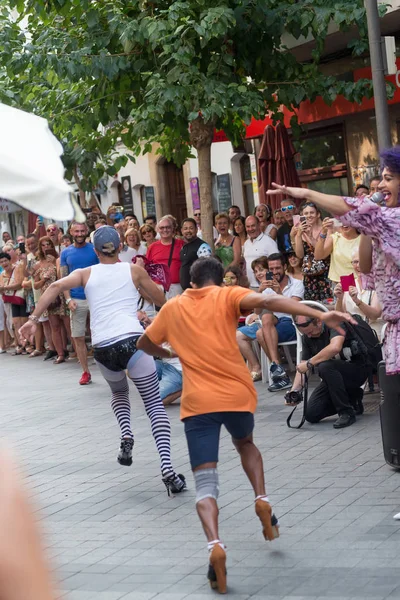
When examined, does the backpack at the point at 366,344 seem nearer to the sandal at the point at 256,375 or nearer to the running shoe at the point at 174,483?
the running shoe at the point at 174,483

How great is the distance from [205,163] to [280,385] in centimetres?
395

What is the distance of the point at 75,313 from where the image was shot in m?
15.1

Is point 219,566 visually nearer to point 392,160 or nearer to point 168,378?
point 392,160

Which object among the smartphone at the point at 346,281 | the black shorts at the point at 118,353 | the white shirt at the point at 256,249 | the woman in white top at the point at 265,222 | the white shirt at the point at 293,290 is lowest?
the black shorts at the point at 118,353

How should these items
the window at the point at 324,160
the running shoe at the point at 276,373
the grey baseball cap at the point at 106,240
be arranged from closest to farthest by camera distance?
the grey baseball cap at the point at 106,240 → the running shoe at the point at 276,373 → the window at the point at 324,160

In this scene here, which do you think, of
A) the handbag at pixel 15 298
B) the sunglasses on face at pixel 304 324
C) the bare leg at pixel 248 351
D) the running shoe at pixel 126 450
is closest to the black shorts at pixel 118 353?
the running shoe at pixel 126 450

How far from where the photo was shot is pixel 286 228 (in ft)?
49.7

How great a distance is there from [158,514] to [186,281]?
7.42 metres

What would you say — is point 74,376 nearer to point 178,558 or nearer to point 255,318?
point 255,318

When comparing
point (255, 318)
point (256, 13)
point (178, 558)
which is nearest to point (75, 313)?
→ point (255, 318)

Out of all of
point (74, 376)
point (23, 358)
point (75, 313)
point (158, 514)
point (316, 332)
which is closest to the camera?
point (158, 514)

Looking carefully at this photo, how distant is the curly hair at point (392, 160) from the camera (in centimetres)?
615

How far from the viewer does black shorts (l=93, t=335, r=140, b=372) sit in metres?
8.03

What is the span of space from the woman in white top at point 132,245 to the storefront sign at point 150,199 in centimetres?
1438
